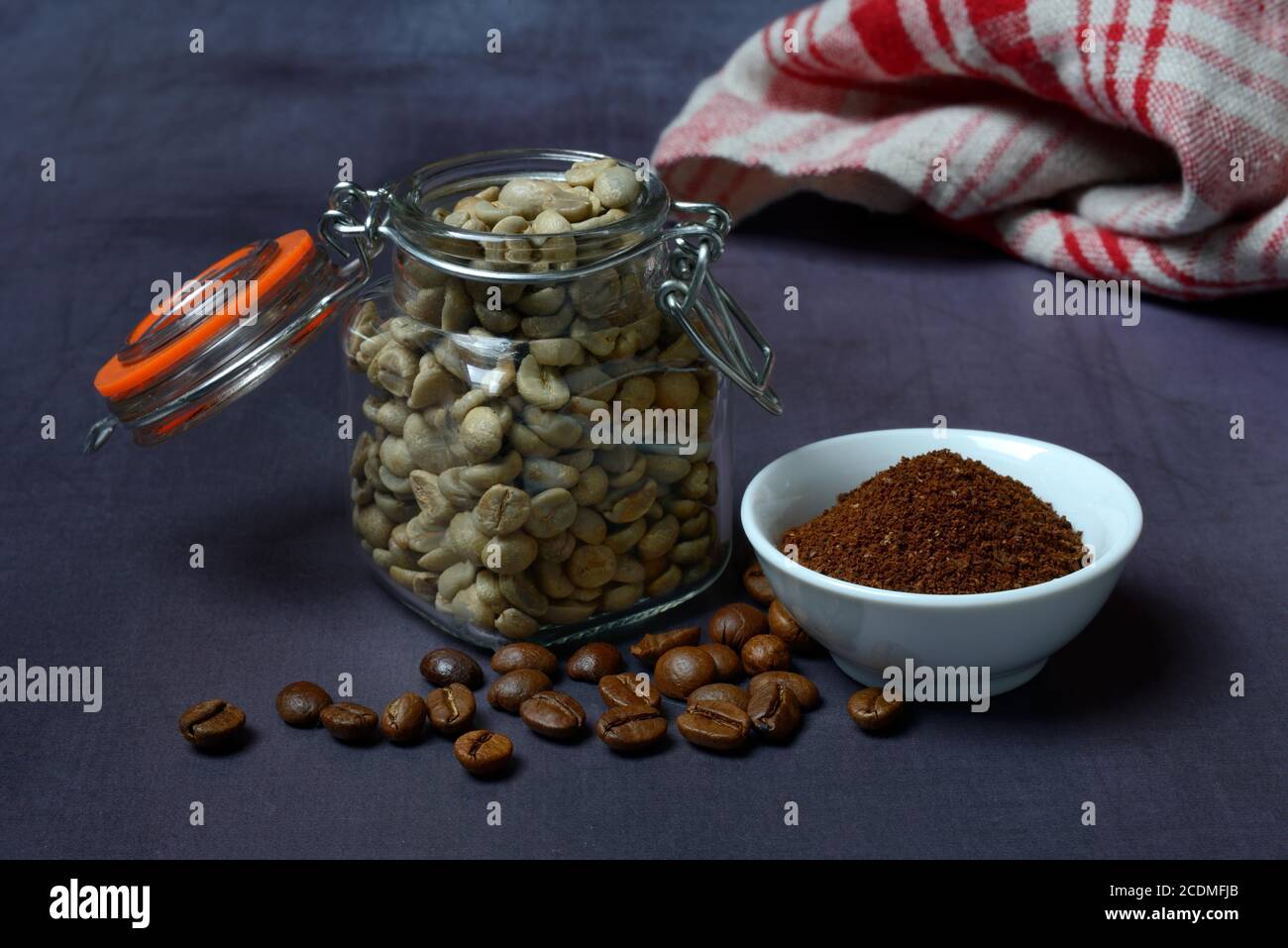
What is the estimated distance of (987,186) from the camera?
71.1 inches

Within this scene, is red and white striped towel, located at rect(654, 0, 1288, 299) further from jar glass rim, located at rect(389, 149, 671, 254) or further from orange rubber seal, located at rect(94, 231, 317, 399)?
orange rubber seal, located at rect(94, 231, 317, 399)

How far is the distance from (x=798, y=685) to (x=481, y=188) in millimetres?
493

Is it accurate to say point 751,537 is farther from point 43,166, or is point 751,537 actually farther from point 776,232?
point 43,166

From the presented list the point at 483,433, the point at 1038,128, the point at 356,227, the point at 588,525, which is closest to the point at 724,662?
the point at 588,525

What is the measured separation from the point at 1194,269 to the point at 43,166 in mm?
1591

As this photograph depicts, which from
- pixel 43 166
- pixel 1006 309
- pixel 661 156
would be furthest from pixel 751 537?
pixel 43 166

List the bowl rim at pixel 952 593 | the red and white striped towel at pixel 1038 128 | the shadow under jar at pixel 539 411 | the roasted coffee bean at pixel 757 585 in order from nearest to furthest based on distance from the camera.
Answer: the bowl rim at pixel 952 593 < the shadow under jar at pixel 539 411 < the roasted coffee bean at pixel 757 585 < the red and white striped towel at pixel 1038 128

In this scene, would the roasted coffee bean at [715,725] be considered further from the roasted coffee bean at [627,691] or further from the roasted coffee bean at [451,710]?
the roasted coffee bean at [451,710]

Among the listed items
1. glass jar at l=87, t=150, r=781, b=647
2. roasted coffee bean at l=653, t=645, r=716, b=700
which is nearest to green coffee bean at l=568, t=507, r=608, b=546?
glass jar at l=87, t=150, r=781, b=647

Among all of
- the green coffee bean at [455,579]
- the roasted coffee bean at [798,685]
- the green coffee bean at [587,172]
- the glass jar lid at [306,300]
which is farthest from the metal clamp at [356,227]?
the roasted coffee bean at [798,685]

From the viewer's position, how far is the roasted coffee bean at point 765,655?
1092mm

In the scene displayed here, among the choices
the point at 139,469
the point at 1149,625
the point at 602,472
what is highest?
the point at 602,472

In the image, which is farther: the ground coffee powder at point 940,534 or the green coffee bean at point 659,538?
the green coffee bean at point 659,538

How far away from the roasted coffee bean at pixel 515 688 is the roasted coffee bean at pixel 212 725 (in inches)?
7.2
